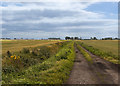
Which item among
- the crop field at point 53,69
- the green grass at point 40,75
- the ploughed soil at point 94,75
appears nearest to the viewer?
the green grass at point 40,75

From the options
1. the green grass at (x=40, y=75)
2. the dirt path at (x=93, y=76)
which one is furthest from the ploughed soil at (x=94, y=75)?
the green grass at (x=40, y=75)

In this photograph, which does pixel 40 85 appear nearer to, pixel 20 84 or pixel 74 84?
pixel 20 84

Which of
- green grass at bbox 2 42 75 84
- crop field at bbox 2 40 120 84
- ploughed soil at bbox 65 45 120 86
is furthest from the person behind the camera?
crop field at bbox 2 40 120 84

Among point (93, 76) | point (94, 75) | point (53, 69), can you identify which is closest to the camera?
point (93, 76)

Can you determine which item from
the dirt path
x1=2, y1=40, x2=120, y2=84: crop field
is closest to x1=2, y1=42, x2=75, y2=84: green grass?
x1=2, y1=40, x2=120, y2=84: crop field

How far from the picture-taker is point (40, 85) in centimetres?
895

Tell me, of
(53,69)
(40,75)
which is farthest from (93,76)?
(40,75)

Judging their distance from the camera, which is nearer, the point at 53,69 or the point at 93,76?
the point at 93,76

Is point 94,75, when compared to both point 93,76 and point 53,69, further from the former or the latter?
point 53,69

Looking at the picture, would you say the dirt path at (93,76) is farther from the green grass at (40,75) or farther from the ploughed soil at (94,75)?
the green grass at (40,75)

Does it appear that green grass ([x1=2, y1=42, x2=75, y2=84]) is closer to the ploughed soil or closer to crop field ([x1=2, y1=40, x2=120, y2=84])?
crop field ([x1=2, y1=40, x2=120, y2=84])

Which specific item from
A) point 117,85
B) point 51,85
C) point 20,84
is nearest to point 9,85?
point 20,84

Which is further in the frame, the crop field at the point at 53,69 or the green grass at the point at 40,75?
the crop field at the point at 53,69

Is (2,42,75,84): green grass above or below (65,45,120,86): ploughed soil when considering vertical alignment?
above
